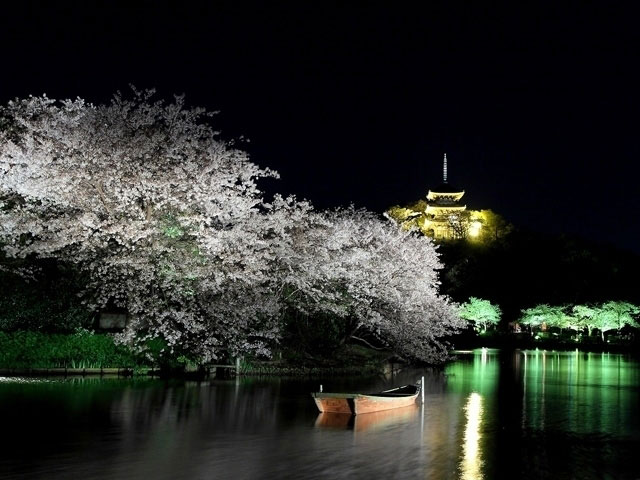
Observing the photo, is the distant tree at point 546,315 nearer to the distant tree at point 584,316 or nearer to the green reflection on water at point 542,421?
the distant tree at point 584,316

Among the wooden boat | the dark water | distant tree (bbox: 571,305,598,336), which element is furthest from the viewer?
distant tree (bbox: 571,305,598,336)

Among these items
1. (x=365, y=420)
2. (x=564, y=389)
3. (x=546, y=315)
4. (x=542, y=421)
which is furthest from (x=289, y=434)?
(x=546, y=315)

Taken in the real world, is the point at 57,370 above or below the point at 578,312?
below

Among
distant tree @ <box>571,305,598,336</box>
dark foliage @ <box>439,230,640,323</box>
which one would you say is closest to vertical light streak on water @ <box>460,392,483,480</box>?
dark foliage @ <box>439,230,640,323</box>

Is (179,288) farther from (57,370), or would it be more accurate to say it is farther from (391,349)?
(391,349)

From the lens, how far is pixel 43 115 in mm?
29031

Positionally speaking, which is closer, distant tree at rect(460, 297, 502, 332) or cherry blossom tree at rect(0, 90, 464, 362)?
cherry blossom tree at rect(0, 90, 464, 362)

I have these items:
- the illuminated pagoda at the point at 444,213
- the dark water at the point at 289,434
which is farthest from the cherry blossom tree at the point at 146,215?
the illuminated pagoda at the point at 444,213

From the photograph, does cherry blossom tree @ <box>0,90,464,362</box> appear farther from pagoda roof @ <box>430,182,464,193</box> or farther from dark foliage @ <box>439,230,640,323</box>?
pagoda roof @ <box>430,182,464,193</box>

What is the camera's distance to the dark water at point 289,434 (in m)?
13.1

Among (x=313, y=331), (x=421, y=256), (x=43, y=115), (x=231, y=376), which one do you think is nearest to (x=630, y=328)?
(x=421, y=256)

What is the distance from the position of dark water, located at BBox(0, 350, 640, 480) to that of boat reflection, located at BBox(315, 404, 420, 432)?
0.05 meters

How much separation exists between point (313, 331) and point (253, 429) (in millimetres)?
15740

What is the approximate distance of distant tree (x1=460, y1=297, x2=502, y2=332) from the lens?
77.4 metres
